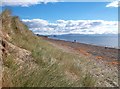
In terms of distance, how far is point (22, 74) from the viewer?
700cm

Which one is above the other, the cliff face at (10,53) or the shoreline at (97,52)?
the cliff face at (10,53)

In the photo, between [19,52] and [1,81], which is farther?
[19,52]

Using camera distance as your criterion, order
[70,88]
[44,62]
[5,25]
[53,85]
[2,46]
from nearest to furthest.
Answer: [53,85] → [70,88] → [2,46] → [44,62] → [5,25]

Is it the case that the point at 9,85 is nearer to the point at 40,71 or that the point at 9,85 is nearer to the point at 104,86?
the point at 40,71

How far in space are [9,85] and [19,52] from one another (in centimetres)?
410

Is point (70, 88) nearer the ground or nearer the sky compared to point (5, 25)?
nearer the ground

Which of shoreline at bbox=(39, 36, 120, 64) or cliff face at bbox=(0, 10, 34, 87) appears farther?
shoreline at bbox=(39, 36, 120, 64)

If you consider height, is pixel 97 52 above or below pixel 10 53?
below

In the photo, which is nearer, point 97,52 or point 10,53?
point 10,53

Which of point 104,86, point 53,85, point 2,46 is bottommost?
point 104,86

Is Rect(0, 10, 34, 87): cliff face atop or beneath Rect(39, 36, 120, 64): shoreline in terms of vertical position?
atop

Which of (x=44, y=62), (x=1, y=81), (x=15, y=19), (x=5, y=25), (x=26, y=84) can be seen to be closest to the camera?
(x=1, y=81)

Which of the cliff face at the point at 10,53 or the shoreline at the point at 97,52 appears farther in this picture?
the shoreline at the point at 97,52

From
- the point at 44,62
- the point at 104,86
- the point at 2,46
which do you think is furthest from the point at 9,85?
the point at 104,86
